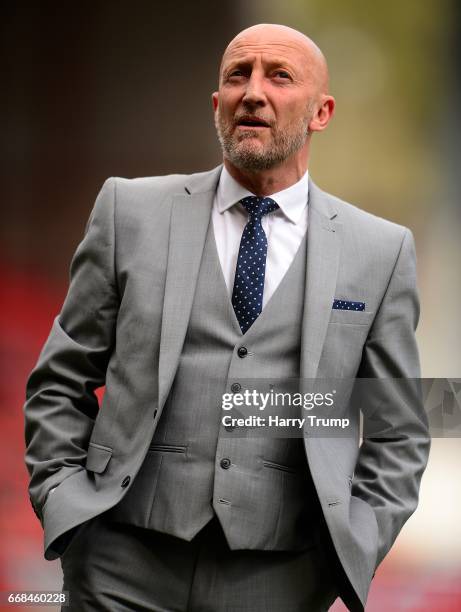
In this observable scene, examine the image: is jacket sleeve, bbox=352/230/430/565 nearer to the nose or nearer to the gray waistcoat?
the gray waistcoat

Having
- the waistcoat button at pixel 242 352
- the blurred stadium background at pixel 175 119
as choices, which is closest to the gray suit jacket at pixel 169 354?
the waistcoat button at pixel 242 352

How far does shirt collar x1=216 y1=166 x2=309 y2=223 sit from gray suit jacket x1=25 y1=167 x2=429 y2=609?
1.0 inches

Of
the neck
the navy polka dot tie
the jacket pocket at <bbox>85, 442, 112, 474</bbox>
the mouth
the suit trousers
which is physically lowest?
the suit trousers

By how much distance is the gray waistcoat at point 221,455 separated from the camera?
7.36ft

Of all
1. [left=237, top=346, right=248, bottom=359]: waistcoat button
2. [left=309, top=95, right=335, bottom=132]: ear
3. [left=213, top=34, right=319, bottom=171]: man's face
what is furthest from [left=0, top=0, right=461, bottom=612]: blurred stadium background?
[left=237, top=346, right=248, bottom=359]: waistcoat button

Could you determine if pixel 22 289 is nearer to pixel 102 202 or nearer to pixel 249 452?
pixel 102 202

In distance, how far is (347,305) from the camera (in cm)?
241

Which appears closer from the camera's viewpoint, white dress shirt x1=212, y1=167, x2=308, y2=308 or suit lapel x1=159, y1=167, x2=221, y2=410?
suit lapel x1=159, y1=167, x2=221, y2=410

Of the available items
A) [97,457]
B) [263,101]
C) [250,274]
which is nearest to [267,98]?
[263,101]

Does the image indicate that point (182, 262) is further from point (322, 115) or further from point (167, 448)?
point (322, 115)

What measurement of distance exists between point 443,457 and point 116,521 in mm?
1738

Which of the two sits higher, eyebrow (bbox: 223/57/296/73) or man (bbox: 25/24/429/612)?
eyebrow (bbox: 223/57/296/73)

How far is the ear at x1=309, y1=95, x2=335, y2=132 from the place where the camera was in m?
2.54

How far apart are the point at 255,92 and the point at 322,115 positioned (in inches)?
9.5
